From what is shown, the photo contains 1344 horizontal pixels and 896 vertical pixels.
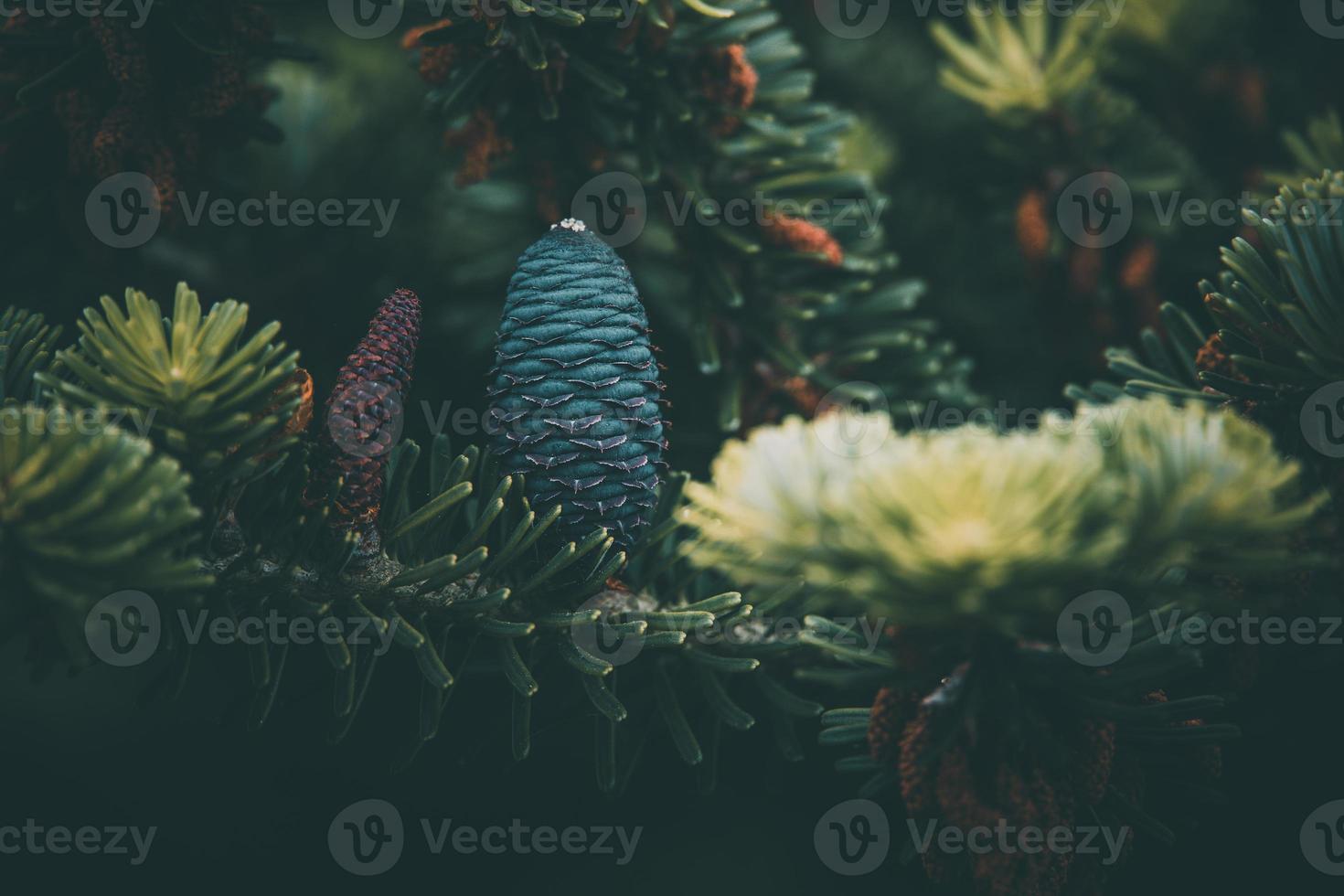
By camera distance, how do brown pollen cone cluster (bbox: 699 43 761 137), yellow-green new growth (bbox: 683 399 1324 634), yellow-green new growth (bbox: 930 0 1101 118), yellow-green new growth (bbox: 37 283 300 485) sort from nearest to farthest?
yellow-green new growth (bbox: 683 399 1324 634), yellow-green new growth (bbox: 37 283 300 485), brown pollen cone cluster (bbox: 699 43 761 137), yellow-green new growth (bbox: 930 0 1101 118)

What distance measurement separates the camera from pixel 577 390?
2.20 ft

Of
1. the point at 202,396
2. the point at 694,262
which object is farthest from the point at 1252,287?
the point at 202,396

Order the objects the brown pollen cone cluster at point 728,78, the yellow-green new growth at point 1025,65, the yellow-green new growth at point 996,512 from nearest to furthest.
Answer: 1. the yellow-green new growth at point 996,512
2. the brown pollen cone cluster at point 728,78
3. the yellow-green new growth at point 1025,65

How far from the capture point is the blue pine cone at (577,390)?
26.4 inches

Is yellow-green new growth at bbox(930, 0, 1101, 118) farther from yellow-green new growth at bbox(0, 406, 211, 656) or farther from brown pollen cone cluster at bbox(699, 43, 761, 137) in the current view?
yellow-green new growth at bbox(0, 406, 211, 656)

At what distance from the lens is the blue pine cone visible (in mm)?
670

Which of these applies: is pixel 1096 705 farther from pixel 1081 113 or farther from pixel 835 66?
pixel 835 66

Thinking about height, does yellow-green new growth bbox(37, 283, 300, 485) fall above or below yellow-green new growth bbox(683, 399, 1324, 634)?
above

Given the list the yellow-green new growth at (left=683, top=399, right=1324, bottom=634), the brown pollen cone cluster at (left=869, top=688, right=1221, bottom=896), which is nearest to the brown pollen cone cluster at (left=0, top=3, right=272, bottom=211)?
the yellow-green new growth at (left=683, top=399, right=1324, bottom=634)

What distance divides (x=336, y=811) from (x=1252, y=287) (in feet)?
2.91

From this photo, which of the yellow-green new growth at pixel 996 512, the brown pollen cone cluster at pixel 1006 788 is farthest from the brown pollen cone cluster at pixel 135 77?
the brown pollen cone cluster at pixel 1006 788

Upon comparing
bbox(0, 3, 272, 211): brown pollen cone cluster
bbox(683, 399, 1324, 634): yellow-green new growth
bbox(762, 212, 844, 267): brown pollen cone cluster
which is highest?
bbox(0, 3, 272, 211): brown pollen cone cluster

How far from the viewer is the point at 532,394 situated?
67 centimetres

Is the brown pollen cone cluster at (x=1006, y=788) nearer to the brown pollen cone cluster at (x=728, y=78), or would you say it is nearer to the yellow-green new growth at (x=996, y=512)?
the yellow-green new growth at (x=996, y=512)
